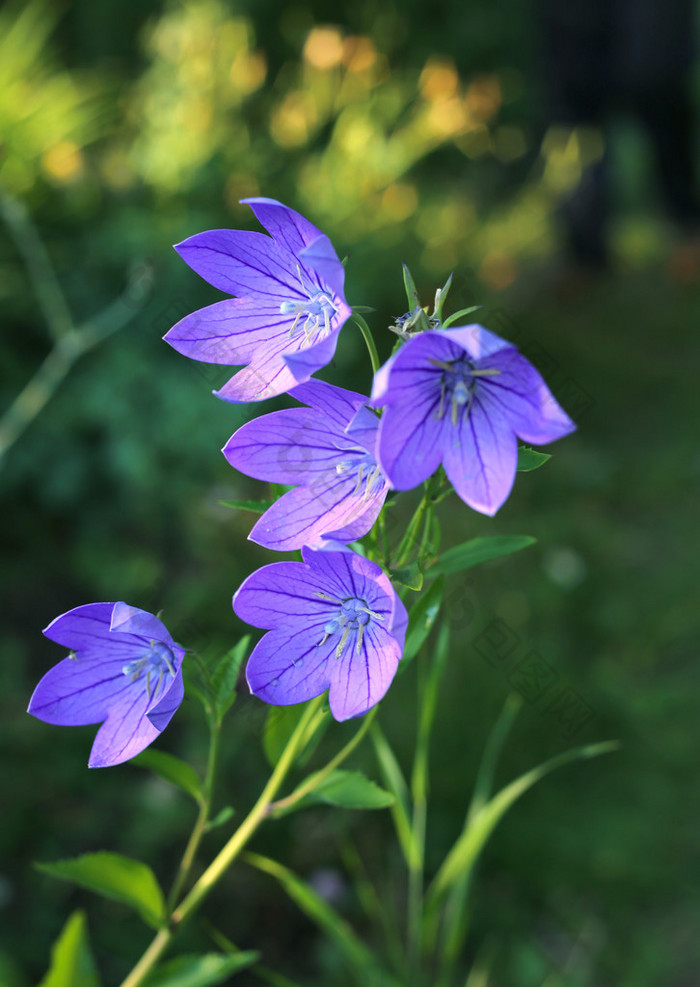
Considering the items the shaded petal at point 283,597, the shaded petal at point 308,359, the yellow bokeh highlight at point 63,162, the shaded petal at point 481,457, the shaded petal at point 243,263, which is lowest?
the shaded petal at point 283,597

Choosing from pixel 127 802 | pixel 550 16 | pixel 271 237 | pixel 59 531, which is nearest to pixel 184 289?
pixel 59 531

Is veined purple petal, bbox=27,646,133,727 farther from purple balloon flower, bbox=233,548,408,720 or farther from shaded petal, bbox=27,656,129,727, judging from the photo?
purple balloon flower, bbox=233,548,408,720

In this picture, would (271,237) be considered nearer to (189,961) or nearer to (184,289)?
(189,961)

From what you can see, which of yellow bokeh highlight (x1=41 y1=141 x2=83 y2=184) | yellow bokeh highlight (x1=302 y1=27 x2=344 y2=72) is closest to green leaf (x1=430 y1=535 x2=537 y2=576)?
yellow bokeh highlight (x1=41 y1=141 x2=83 y2=184)

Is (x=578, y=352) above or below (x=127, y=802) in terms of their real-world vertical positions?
above

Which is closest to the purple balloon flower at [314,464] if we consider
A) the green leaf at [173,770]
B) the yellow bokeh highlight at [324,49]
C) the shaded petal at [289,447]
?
the shaded petal at [289,447]

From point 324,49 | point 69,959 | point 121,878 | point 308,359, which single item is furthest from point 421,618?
point 324,49

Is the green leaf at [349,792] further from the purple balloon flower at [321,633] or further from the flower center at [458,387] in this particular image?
the flower center at [458,387]
